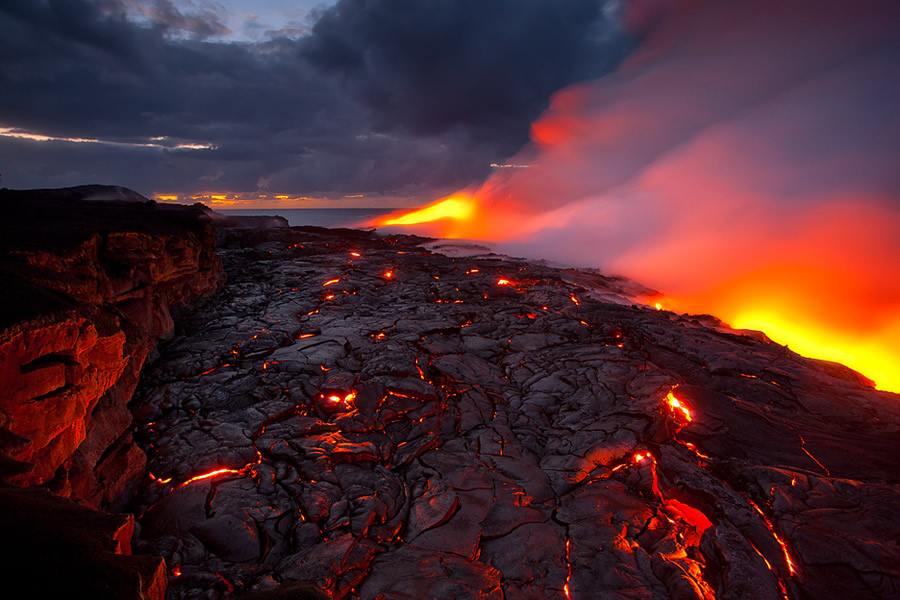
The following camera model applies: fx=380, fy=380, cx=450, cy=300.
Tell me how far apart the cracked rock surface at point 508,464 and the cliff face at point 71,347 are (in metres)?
Answer: 0.62

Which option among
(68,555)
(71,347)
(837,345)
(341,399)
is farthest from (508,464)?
(837,345)

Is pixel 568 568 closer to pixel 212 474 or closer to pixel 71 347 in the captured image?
pixel 212 474

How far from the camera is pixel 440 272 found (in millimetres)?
14828

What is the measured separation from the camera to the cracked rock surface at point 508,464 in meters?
3.49

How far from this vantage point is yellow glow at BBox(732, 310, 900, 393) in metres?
10.5

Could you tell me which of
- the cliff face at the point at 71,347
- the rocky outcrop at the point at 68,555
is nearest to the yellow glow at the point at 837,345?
the rocky outcrop at the point at 68,555

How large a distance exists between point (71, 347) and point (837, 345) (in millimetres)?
17698

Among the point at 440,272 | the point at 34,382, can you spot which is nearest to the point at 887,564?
the point at 34,382

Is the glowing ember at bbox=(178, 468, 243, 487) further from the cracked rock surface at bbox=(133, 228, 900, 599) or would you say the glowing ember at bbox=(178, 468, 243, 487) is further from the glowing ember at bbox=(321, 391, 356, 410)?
the glowing ember at bbox=(321, 391, 356, 410)

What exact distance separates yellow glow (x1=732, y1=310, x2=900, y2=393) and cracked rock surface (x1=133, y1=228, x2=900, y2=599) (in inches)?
154

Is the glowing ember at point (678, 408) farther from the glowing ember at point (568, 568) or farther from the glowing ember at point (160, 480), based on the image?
the glowing ember at point (160, 480)

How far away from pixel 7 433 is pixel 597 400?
6.74 meters

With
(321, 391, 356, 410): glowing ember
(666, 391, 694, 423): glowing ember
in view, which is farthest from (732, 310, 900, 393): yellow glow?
(321, 391, 356, 410): glowing ember

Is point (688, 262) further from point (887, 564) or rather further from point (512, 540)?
point (512, 540)
